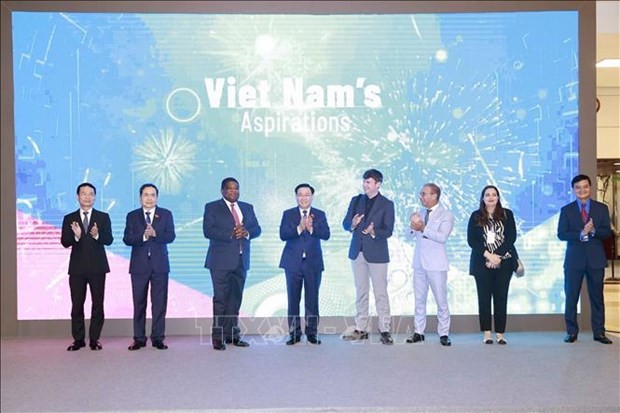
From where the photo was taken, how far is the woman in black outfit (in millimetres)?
6535

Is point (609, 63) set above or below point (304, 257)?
above

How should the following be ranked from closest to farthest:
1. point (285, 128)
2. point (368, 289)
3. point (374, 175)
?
1. point (374, 175)
2. point (368, 289)
3. point (285, 128)

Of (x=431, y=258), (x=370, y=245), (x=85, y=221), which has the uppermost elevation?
(x=85, y=221)

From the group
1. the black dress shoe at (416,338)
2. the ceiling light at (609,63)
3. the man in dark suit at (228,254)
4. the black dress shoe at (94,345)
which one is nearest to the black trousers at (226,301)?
the man in dark suit at (228,254)

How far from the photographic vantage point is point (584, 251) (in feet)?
21.9

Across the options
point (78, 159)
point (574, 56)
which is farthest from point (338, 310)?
point (574, 56)

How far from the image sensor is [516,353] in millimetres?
6176

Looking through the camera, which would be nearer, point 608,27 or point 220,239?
point 220,239

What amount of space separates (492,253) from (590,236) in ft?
3.28

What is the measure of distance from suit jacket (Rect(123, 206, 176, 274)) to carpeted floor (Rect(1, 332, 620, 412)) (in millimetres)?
795

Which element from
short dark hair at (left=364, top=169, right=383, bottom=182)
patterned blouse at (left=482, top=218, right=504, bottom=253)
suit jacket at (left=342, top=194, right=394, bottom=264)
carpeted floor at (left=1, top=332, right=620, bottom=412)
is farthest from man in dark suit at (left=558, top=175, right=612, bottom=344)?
short dark hair at (left=364, top=169, right=383, bottom=182)

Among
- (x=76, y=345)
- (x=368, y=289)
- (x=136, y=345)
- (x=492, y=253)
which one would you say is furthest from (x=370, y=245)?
(x=76, y=345)

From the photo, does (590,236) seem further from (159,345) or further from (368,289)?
(159,345)

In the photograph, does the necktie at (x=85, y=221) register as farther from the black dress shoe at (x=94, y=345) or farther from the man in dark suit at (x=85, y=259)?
the black dress shoe at (x=94, y=345)
